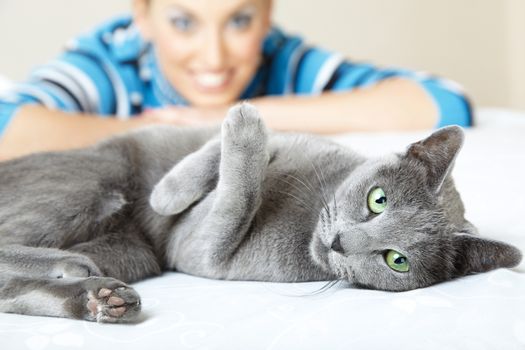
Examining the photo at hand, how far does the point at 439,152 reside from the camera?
100 cm

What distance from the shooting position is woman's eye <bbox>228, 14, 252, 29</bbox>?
6.68 ft

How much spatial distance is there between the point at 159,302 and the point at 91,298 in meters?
0.11

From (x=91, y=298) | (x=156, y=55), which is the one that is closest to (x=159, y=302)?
(x=91, y=298)

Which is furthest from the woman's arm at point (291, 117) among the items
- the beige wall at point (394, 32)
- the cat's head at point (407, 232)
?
the beige wall at point (394, 32)

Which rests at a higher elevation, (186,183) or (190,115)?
(186,183)

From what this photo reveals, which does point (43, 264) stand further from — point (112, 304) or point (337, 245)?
point (337, 245)

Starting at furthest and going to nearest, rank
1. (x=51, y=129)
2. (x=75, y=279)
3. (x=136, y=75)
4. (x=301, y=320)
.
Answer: (x=136, y=75), (x=51, y=129), (x=75, y=279), (x=301, y=320)

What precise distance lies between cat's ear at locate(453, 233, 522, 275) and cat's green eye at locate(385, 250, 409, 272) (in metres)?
0.09

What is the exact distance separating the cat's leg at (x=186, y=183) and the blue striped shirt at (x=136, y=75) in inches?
41.9

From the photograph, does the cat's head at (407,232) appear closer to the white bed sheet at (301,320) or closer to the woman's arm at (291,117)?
the white bed sheet at (301,320)

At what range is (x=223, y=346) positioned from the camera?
74 centimetres

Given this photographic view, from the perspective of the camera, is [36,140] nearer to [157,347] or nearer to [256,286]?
[256,286]

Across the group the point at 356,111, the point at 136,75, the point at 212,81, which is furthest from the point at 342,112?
the point at 136,75

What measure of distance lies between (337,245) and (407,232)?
0.11m
